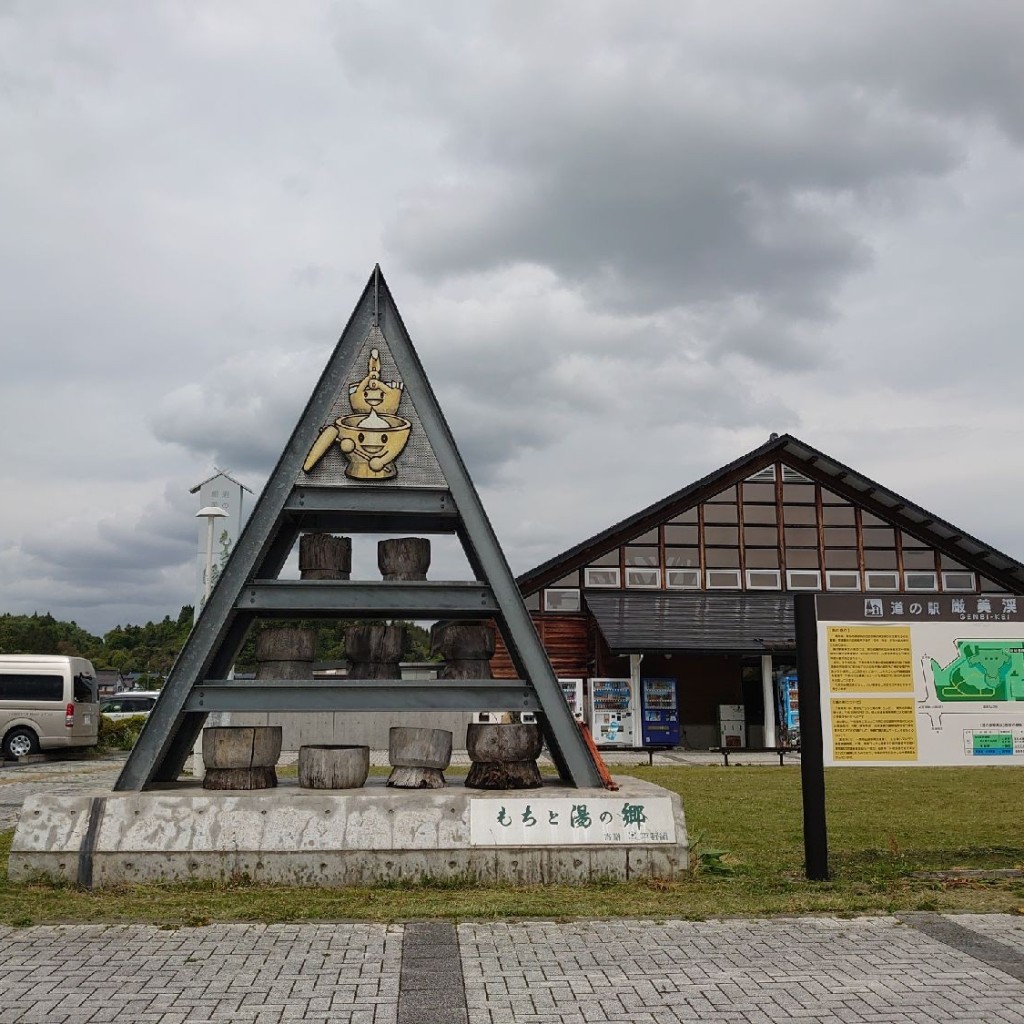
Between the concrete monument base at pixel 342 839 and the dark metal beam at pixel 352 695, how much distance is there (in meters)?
0.63

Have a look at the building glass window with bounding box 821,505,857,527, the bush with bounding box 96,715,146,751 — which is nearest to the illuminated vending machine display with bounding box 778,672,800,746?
the building glass window with bounding box 821,505,857,527

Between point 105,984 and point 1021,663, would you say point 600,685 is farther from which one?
point 105,984

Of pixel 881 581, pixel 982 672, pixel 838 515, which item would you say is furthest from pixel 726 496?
pixel 982 672

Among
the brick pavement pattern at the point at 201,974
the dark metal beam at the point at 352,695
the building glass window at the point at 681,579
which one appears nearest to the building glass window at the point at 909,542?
the building glass window at the point at 681,579

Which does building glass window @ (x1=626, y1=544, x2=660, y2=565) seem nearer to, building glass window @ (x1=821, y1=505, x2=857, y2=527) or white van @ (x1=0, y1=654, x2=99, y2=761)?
building glass window @ (x1=821, y1=505, x2=857, y2=527)

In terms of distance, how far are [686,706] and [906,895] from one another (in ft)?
67.7

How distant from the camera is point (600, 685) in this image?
2492cm

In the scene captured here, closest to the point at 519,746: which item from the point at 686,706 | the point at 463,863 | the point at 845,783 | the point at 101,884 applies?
the point at 463,863

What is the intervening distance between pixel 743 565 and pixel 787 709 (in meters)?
4.17

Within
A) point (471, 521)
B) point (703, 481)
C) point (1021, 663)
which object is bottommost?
point (1021, 663)

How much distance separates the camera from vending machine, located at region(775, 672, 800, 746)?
25.4 metres

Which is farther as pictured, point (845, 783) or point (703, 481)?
point (703, 481)

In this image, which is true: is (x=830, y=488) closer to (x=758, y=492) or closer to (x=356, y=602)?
Answer: (x=758, y=492)

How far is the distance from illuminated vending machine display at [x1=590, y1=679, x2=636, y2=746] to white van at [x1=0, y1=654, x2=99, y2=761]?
12.4 meters
